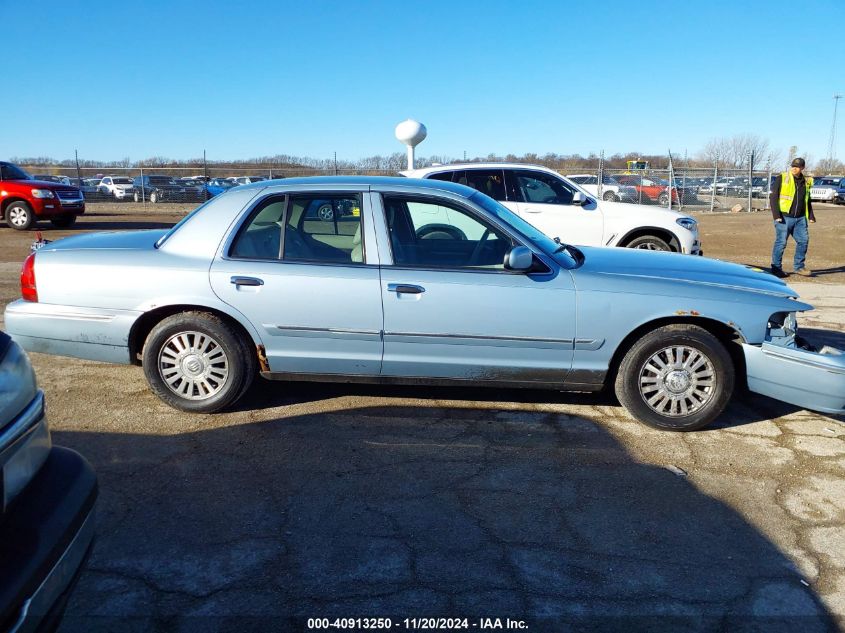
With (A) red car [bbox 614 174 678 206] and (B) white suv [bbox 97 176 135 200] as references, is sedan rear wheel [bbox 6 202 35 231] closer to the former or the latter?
(B) white suv [bbox 97 176 135 200]

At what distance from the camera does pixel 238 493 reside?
12.0 feet

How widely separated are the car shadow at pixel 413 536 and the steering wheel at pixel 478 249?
1.10 meters

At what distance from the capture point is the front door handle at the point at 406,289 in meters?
4.45

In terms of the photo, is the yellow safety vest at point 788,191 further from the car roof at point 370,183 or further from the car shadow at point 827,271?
→ the car roof at point 370,183

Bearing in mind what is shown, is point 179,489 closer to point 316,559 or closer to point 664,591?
point 316,559

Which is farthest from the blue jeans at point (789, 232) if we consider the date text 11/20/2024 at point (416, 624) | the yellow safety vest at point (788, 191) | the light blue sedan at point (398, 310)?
the date text 11/20/2024 at point (416, 624)

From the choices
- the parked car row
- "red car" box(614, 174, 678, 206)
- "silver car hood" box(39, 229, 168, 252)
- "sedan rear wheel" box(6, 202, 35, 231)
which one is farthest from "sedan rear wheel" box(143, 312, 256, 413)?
"red car" box(614, 174, 678, 206)

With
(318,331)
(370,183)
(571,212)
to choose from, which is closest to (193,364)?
(318,331)

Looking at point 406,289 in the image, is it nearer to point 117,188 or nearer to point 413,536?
point 413,536

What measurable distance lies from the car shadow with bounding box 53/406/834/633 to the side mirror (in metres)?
1.08

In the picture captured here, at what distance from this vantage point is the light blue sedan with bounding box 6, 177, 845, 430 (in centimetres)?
444

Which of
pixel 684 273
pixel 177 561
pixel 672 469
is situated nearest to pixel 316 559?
pixel 177 561

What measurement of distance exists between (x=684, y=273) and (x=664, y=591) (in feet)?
8.03

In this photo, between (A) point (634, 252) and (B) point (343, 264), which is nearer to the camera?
(B) point (343, 264)
